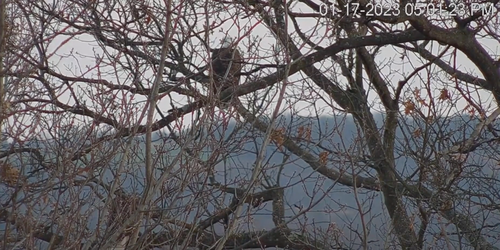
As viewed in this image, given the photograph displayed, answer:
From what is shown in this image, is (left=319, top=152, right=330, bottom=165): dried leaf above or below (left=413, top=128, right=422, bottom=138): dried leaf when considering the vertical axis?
below

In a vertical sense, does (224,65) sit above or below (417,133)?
below

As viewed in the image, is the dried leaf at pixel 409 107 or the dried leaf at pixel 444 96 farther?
the dried leaf at pixel 409 107

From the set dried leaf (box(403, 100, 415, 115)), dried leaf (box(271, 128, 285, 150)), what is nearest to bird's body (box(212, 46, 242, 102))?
dried leaf (box(271, 128, 285, 150))

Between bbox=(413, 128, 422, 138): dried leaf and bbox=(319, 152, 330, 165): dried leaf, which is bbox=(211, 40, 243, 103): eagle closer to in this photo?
bbox=(319, 152, 330, 165): dried leaf

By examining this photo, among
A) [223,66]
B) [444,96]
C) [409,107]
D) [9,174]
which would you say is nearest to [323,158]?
[223,66]

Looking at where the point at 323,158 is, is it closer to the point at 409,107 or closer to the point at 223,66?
the point at 223,66

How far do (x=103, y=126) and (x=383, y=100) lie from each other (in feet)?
19.5

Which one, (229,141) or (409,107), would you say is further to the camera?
(409,107)

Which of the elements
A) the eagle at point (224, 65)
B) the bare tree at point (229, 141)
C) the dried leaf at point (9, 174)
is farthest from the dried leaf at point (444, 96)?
the dried leaf at point (9, 174)

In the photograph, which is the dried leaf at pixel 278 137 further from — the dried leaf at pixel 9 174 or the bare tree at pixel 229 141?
the dried leaf at pixel 9 174

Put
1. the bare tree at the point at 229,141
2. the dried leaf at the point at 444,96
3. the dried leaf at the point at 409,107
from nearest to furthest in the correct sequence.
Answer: the bare tree at the point at 229,141
the dried leaf at the point at 444,96
the dried leaf at the point at 409,107

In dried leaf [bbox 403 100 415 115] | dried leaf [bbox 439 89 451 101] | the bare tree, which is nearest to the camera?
the bare tree

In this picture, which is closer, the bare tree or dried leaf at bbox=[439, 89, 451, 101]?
the bare tree

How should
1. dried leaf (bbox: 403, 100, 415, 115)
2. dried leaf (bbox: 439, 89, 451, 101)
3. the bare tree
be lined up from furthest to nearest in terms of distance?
dried leaf (bbox: 403, 100, 415, 115)
dried leaf (bbox: 439, 89, 451, 101)
the bare tree
